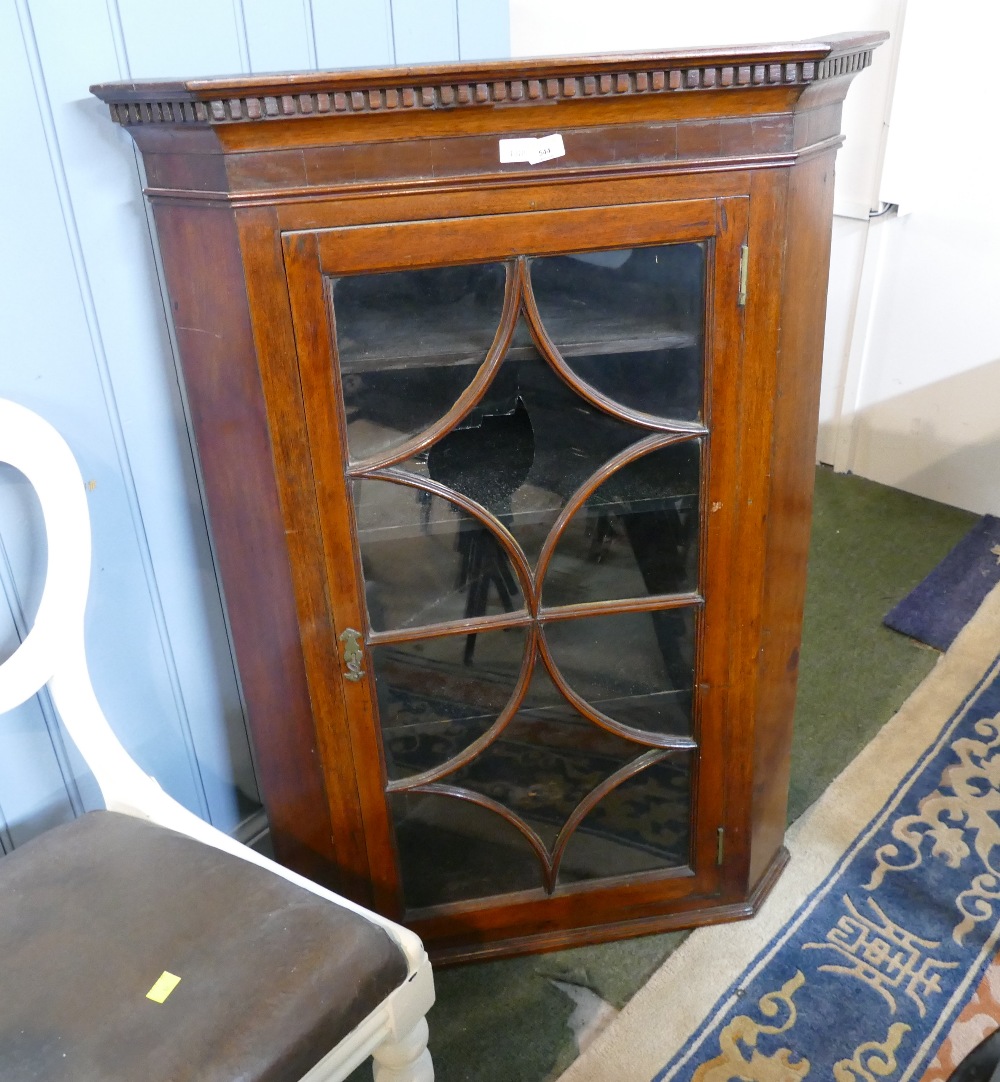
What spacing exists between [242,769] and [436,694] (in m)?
0.42

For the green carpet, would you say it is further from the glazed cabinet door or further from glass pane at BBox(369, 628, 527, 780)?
glass pane at BBox(369, 628, 527, 780)

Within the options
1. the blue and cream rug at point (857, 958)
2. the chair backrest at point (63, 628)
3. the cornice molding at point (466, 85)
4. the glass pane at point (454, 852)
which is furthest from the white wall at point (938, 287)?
the chair backrest at point (63, 628)

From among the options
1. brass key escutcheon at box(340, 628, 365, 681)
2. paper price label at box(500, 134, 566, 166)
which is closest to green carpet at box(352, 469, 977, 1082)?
brass key escutcheon at box(340, 628, 365, 681)

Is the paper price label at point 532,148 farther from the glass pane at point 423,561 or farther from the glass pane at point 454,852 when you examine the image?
the glass pane at point 454,852

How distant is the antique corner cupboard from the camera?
88 cm

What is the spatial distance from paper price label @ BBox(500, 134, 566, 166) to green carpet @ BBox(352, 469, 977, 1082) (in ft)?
3.35

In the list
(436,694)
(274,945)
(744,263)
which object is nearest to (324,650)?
(436,694)

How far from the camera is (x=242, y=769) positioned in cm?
142

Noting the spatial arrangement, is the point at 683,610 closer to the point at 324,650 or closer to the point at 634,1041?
the point at 324,650

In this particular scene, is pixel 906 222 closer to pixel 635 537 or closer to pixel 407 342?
pixel 635 537

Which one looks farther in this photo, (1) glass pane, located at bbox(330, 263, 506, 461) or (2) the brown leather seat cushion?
(1) glass pane, located at bbox(330, 263, 506, 461)

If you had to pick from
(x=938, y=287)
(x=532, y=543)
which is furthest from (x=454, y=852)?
(x=938, y=287)

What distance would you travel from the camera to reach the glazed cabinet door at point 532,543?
0.94 metres

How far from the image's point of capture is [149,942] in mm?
877
